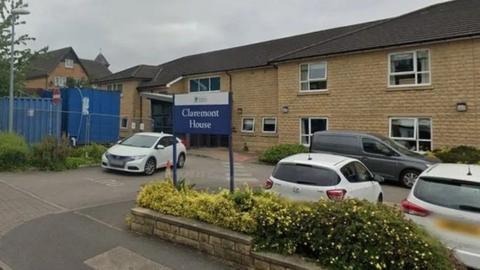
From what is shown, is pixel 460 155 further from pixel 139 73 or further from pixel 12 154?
pixel 139 73

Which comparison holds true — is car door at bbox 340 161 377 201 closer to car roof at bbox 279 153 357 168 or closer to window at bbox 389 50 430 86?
car roof at bbox 279 153 357 168

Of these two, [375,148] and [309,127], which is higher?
[309,127]

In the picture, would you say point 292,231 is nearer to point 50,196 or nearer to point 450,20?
point 50,196

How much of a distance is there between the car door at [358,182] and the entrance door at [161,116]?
22.9 m

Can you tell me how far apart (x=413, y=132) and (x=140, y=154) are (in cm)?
1148

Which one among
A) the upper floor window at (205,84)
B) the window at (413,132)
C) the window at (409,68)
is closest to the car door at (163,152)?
the window at (413,132)

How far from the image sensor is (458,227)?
4848 mm

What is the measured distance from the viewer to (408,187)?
12.8 meters

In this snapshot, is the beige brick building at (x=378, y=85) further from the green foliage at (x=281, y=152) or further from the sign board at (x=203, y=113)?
the sign board at (x=203, y=113)

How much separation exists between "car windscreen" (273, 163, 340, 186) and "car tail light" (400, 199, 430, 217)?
180 cm

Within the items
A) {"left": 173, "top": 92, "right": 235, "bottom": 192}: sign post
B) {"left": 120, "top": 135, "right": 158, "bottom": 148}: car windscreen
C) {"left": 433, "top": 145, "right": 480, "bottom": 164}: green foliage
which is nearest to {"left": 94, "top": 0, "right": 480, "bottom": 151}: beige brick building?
{"left": 433, "top": 145, "right": 480, "bottom": 164}: green foliage

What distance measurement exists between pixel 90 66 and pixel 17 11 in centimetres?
5886

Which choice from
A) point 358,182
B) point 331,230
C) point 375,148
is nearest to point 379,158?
point 375,148

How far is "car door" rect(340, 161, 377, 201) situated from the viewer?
7507 mm
